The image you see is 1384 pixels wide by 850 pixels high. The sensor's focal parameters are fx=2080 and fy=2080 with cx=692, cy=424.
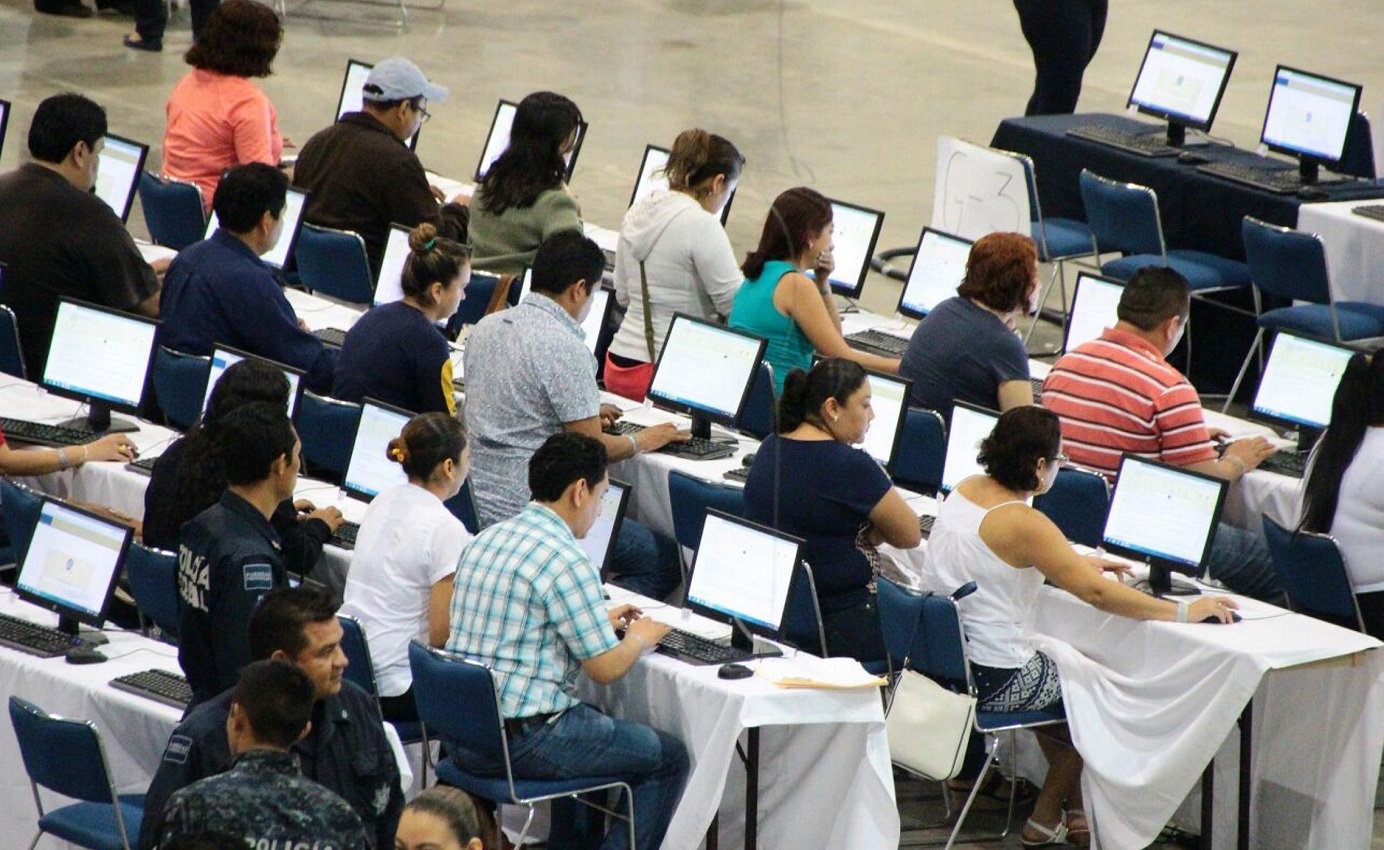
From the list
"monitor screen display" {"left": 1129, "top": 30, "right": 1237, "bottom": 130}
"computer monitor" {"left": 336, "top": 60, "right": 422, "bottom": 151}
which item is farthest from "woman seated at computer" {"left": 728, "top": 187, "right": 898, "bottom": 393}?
"computer monitor" {"left": 336, "top": 60, "right": 422, "bottom": 151}

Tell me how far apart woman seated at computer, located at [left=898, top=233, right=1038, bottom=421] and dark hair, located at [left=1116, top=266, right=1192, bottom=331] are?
0.33 m

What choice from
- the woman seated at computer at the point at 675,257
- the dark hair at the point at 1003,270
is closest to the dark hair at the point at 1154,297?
the dark hair at the point at 1003,270

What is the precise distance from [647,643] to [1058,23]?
20.1 feet

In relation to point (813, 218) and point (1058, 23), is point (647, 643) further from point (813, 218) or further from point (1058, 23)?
point (1058, 23)

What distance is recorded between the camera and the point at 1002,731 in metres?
5.30

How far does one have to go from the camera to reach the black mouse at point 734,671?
4.92 meters

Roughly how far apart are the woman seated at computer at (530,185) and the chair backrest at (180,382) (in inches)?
59.2

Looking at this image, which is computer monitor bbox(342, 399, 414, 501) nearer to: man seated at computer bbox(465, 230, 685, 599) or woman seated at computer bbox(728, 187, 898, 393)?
man seated at computer bbox(465, 230, 685, 599)

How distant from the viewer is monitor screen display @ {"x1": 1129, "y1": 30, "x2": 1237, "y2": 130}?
934cm

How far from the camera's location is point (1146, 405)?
19.7ft

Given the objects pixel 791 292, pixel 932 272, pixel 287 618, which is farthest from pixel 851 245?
pixel 287 618

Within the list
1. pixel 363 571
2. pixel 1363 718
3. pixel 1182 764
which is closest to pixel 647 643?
pixel 363 571

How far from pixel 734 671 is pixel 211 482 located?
4.41ft

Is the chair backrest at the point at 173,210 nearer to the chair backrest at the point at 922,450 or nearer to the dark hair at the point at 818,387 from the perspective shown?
the chair backrest at the point at 922,450
